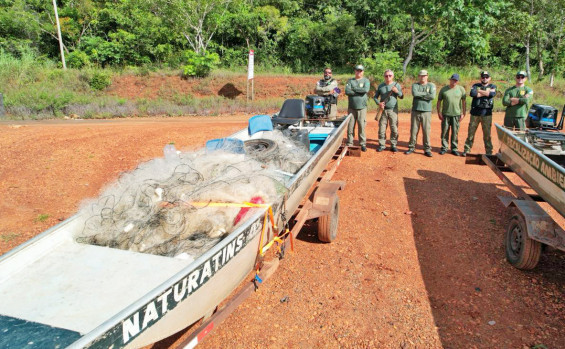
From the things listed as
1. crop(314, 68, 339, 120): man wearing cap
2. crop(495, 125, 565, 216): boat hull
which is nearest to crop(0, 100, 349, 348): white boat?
crop(495, 125, 565, 216): boat hull

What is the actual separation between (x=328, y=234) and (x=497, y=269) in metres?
1.84

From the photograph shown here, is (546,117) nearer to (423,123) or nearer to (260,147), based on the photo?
(423,123)

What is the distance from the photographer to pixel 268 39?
990 inches

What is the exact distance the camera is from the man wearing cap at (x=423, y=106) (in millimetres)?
7422

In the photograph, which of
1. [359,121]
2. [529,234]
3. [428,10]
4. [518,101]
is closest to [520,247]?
[529,234]

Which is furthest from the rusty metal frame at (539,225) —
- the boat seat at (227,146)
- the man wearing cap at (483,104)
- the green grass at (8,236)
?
the green grass at (8,236)

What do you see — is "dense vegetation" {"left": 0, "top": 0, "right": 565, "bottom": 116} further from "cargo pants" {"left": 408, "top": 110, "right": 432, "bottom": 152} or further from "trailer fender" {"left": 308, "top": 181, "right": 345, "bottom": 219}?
"trailer fender" {"left": 308, "top": 181, "right": 345, "bottom": 219}

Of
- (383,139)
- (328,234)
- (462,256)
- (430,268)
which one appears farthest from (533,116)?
(328,234)

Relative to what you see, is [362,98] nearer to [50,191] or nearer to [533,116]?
Result: [533,116]

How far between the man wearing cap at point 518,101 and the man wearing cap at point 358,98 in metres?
2.57

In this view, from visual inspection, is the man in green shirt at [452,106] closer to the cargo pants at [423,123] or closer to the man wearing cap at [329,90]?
the cargo pants at [423,123]

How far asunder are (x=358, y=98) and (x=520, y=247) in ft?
15.5

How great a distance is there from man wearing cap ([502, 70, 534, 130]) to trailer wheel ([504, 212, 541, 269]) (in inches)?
132

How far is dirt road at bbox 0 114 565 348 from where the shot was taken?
10.2ft
